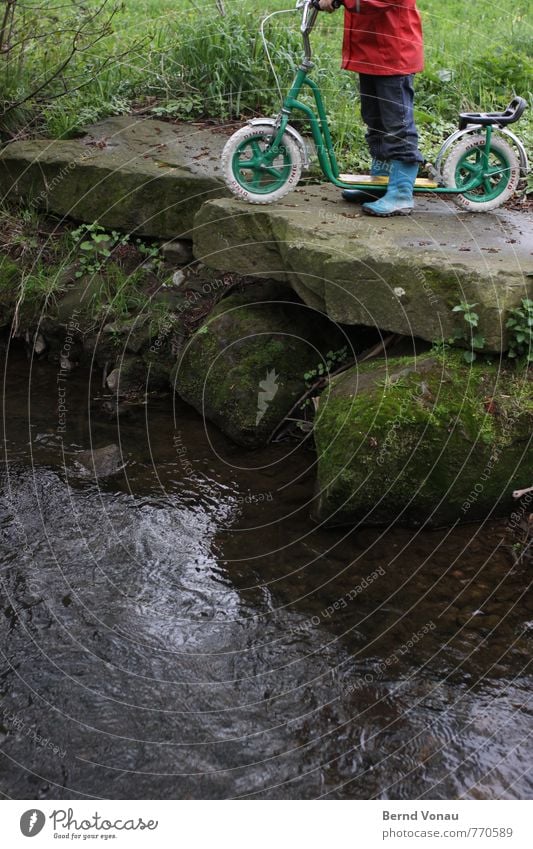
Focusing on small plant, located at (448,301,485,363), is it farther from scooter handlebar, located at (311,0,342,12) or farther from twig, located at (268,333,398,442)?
scooter handlebar, located at (311,0,342,12)

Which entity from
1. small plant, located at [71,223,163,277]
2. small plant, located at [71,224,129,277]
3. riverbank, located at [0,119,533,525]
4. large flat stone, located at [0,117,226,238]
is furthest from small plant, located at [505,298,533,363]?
small plant, located at [71,224,129,277]

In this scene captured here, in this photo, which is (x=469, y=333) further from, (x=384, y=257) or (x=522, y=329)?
(x=384, y=257)

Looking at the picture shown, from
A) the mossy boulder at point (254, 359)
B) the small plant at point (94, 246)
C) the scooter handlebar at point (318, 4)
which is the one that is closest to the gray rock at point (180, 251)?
the small plant at point (94, 246)

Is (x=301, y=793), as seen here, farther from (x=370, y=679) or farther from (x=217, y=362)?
(x=217, y=362)

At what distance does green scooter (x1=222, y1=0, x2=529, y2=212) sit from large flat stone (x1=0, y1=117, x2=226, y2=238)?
0.78m

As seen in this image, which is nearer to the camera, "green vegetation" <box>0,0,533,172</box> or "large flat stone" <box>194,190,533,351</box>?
"large flat stone" <box>194,190,533,351</box>

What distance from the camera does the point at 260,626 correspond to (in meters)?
A: 3.40

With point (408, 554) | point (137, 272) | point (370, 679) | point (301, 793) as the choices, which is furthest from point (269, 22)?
point (301, 793)

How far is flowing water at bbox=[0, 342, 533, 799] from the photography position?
2775mm

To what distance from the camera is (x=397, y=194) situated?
185 inches

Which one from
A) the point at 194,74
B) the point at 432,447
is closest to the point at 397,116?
the point at 432,447

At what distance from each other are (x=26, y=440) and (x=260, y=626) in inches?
85.0

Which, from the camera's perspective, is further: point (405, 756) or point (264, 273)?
point (264, 273)

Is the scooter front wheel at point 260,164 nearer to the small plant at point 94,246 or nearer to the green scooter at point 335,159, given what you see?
the green scooter at point 335,159
